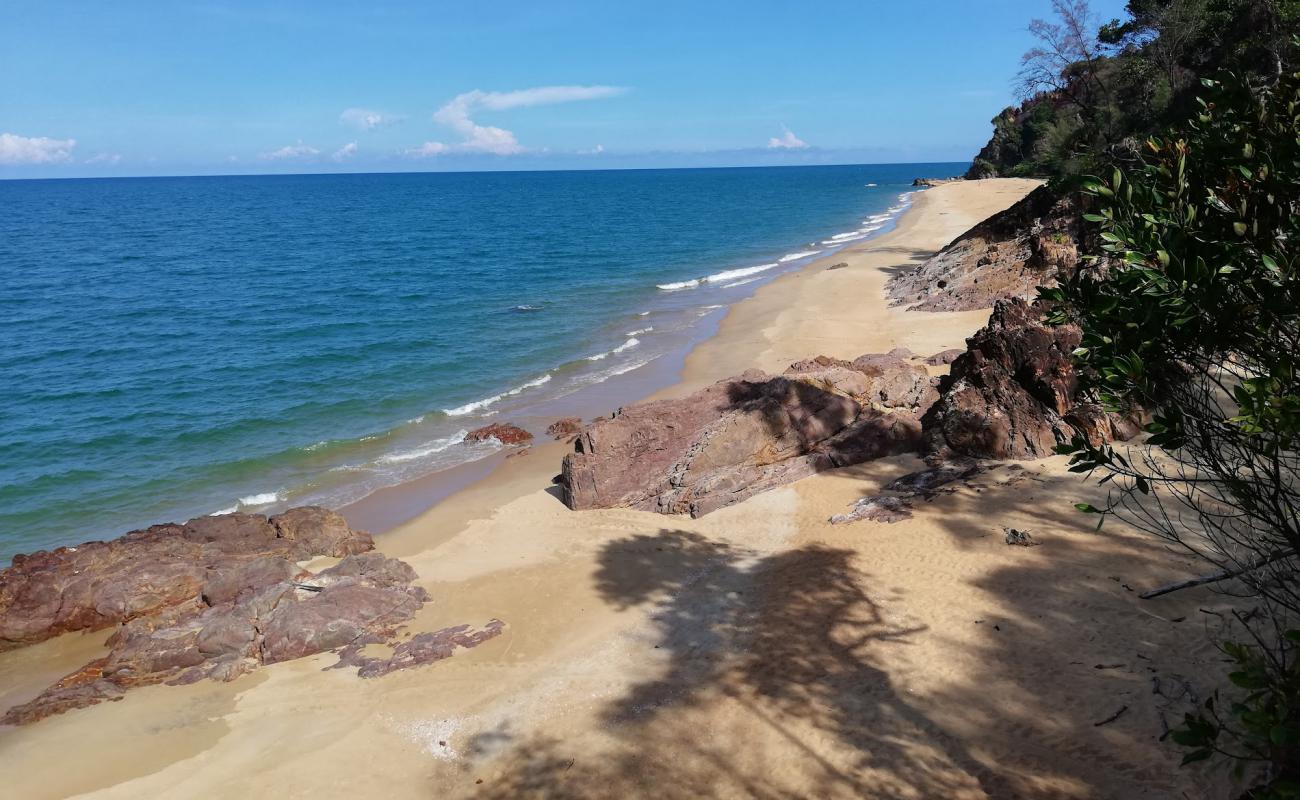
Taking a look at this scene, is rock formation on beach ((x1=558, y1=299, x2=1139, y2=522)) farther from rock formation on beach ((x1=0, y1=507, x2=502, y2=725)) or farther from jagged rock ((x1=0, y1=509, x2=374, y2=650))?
jagged rock ((x1=0, y1=509, x2=374, y2=650))

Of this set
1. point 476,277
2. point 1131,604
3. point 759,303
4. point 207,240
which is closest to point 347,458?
point 1131,604

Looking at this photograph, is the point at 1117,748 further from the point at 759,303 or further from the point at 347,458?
the point at 759,303

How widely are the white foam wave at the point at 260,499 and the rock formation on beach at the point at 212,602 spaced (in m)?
2.87

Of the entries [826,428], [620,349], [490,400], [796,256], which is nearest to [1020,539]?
[826,428]

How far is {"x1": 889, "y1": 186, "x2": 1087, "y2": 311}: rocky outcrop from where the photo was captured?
25.7m

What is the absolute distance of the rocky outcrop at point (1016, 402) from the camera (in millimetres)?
11859

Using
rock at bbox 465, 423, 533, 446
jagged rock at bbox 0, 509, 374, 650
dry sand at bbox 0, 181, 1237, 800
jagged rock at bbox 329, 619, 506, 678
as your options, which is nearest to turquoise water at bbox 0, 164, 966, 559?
rock at bbox 465, 423, 533, 446

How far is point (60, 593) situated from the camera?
11531 mm

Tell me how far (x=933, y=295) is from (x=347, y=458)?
20.3 meters

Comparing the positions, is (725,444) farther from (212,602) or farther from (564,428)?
(212,602)

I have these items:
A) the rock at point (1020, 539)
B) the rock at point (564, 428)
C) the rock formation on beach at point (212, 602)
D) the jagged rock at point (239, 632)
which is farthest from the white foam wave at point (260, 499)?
the rock at point (1020, 539)

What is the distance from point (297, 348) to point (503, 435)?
13.0 metres

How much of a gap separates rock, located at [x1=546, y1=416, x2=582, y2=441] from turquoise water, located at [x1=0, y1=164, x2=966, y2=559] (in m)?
1.78

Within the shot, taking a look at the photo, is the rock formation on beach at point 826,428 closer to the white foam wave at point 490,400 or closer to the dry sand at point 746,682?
the dry sand at point 746,682
